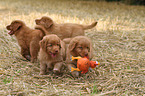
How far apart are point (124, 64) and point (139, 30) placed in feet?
9.22

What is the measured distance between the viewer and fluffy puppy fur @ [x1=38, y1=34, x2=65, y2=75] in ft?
11.2

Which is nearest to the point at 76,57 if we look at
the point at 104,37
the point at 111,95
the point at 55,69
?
the point at 55,69

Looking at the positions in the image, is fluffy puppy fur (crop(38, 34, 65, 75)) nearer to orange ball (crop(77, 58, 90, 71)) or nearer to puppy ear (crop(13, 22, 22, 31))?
orange ball (crop(77, 58, 90, 71))

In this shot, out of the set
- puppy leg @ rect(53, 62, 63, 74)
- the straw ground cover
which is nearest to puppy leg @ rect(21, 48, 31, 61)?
the straw ground cover

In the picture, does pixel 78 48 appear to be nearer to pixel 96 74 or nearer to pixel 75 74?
pixel 75 74

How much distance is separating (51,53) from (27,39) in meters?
1.07

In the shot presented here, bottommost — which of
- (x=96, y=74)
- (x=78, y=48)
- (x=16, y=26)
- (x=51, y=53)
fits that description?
(x=96, y=74)

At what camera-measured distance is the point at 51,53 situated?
3508 millimetres

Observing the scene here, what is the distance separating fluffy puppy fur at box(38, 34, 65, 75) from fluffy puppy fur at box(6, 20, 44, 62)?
2.00 feet

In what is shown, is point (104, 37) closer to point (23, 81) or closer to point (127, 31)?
point (127, 31)

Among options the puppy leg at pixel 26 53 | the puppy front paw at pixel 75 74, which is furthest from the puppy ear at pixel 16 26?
the puppy front paw at pixel 75 74

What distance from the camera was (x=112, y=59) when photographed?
14.8 feet

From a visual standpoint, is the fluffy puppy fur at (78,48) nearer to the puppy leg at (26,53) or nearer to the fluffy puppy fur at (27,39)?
the fluffy puppy fur at (27,39)

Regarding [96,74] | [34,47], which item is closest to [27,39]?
[34,47]
